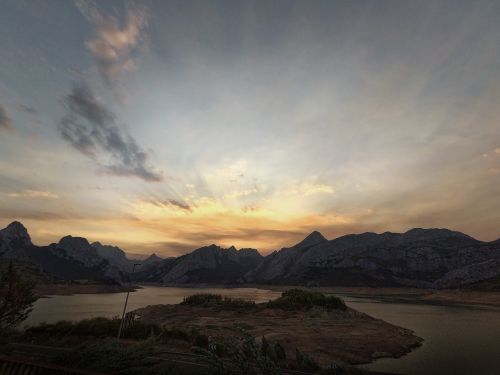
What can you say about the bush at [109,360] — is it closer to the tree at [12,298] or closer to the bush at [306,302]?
the tree at [12,298]

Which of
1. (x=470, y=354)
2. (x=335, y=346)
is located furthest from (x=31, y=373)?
(x=470, y=354)

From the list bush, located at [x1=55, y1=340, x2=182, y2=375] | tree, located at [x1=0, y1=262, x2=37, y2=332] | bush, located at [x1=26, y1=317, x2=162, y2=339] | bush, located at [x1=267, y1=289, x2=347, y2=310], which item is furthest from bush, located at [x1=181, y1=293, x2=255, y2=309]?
bush, located at [x1=55, y1=340, x2=182, y2=375]

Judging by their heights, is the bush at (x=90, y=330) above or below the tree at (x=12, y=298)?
below

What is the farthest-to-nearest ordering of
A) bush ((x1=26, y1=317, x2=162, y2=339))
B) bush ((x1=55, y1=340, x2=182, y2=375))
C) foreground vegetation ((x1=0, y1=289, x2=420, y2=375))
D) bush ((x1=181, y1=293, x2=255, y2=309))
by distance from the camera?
bush ((x1=181, y1=293, x2=255, y2=309)) → bush ((x1=26, y1=317, x2=162, y2=339)) → bush ((x1=55, y1=340, x2=182, y2=375)) → foreground vegetation ((x1=0, y1=289, x2=420, y2=375))

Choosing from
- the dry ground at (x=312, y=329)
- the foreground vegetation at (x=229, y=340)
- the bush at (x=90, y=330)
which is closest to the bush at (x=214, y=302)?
the foreground vegetation at (x=229, y=340)

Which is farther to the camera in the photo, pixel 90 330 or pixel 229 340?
pixel 90 330

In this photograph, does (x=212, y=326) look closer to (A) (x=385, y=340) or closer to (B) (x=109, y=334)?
(B) (x=109, y=334)

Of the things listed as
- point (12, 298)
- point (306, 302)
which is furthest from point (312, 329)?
point (12, 298)

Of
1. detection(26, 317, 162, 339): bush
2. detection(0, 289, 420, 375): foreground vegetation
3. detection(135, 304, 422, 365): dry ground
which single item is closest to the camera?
detection(0, 289, 420, 375): foreground vegetation

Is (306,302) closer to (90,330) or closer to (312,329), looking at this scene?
(312,329)

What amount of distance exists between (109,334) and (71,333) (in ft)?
16.9

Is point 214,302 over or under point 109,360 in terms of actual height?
over

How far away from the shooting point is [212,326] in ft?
195

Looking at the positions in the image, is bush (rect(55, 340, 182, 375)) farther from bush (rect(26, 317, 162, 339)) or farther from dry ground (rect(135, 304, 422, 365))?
bush (rect(26, 317, 162, 339))
